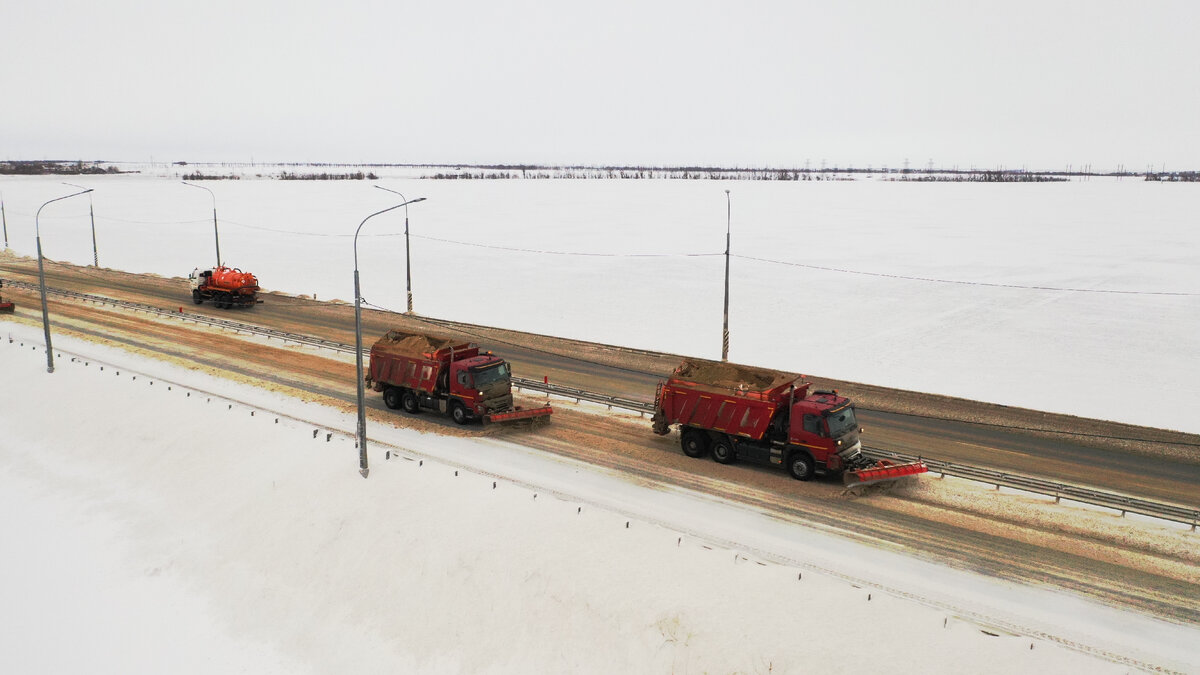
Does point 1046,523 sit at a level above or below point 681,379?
below

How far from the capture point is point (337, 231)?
107750mm

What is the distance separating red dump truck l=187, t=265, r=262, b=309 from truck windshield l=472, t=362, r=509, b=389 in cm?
2992

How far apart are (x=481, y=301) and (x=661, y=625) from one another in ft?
147

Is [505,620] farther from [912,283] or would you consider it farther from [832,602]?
A: [912,283]

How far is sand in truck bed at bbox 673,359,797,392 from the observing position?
83.1 feet

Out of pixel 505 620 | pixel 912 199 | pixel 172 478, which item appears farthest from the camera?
pixel 912 199

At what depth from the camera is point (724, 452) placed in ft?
83.6

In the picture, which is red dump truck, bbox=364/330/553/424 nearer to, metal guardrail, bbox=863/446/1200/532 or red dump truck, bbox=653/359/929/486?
red dump truck, bbox=653/359/929/486

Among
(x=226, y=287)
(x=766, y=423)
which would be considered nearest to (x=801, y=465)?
(x=766, y=423)

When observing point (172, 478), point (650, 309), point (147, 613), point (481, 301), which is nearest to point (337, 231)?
point (481, 301)

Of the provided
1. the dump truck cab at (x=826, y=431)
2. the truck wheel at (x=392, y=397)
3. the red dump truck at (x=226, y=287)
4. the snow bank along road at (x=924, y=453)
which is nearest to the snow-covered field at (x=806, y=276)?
the snow bank along road at (x=924, y=453)

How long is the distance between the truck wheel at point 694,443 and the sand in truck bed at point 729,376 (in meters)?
1.79

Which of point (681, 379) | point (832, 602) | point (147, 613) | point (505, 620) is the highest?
point (681, 379)

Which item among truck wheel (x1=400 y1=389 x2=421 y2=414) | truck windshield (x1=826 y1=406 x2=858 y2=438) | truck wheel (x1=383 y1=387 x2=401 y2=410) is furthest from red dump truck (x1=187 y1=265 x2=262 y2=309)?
truck windshield (x1=826 y1=406 x2=858 y2=438)
